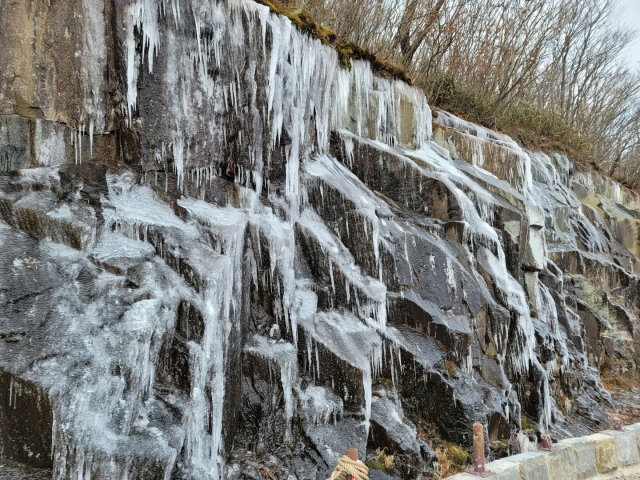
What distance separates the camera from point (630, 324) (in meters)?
12.9

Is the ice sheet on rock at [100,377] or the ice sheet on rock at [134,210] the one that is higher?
the ice sheet on rock at [134,210]

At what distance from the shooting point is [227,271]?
542cm

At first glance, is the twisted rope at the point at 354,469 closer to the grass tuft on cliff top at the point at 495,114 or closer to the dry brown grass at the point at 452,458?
the dry brown grass at the point at 452,458

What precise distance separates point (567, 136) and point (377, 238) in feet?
48.9

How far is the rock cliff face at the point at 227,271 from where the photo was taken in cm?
427

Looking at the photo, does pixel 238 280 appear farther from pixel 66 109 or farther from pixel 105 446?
pixel 66 109

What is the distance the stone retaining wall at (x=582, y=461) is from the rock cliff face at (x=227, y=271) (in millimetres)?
1357

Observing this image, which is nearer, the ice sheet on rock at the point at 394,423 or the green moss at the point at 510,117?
the ice sheet on rock at the point at 394,423

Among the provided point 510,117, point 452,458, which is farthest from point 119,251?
point 510,117

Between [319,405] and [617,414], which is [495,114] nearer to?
[617,414]

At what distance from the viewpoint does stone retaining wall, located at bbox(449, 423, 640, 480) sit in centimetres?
465

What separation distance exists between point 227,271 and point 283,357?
1135mm

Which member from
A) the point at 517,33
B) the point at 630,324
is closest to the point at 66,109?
the point at 630,324

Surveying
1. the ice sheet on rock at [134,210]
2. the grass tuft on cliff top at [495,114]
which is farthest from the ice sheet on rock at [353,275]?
the grass tuft on cliff top at [495,114]
